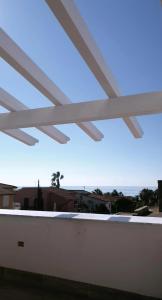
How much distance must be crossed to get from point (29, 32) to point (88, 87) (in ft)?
3.51

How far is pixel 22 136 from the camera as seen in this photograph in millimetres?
4312

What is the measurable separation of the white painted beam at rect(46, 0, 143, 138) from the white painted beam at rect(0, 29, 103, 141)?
0.62 m

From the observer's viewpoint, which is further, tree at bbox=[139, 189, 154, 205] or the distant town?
tree at bbox=[139, 189, 154, 205]

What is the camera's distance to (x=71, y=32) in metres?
2.09

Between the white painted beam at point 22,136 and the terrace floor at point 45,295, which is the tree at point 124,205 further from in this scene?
the terrace floor at point 45,295

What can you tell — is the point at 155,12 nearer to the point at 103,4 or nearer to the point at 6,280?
the point at 103,4

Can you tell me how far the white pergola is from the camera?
2.09 meters

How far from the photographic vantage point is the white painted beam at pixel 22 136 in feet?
13.6

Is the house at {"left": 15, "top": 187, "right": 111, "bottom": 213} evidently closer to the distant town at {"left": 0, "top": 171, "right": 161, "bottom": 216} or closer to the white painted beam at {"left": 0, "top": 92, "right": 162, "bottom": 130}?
the distant town at {"left": 0, "top": 171, "right": 161, "bottom": 216}

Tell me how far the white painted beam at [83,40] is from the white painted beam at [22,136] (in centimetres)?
180

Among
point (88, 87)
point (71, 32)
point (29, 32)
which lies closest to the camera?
point (71, 32)

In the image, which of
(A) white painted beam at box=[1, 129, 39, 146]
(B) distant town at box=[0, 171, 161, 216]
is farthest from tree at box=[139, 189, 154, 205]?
(A) white painted beam at box=[1, 129, 39, 146]

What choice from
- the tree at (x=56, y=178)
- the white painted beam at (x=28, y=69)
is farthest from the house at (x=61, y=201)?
the white painted beam at (x=28, y=69)

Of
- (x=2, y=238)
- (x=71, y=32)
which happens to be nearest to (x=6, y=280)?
(x=2, y=238)
